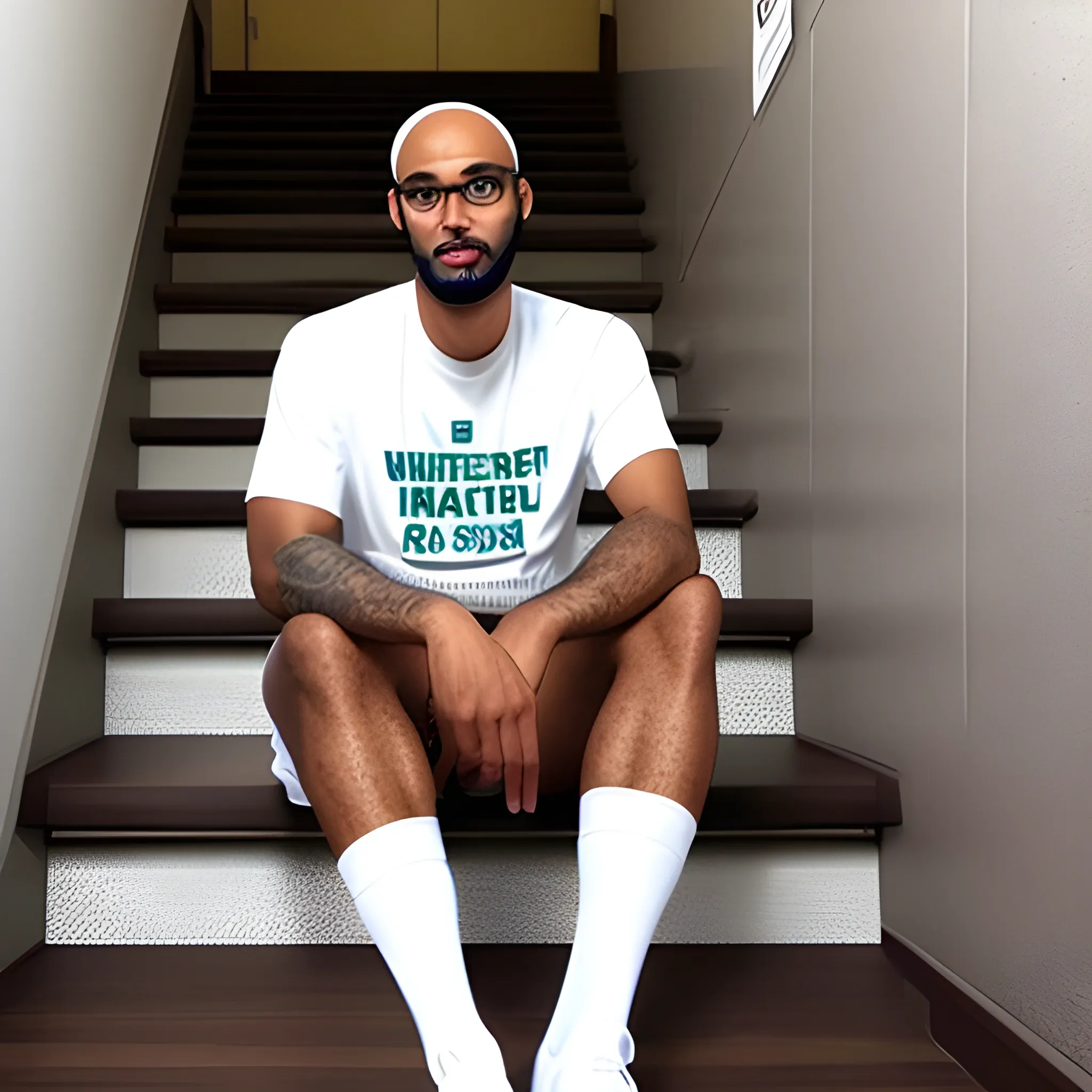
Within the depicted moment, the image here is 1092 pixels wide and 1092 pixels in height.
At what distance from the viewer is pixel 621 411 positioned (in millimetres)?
1187

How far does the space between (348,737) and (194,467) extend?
104cm

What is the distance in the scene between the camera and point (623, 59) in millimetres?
3668

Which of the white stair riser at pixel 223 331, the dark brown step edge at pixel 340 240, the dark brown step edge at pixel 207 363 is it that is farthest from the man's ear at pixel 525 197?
the dark brown step edge at pixel 340 240

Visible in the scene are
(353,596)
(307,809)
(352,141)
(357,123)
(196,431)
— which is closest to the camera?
(353,596)

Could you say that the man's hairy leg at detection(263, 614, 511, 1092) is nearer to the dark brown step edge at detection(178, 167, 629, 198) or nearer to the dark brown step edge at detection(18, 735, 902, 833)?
the dark brown step edge at detection(18, 735, 902, 833)

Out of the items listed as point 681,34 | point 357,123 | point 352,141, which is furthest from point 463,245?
point 357,123

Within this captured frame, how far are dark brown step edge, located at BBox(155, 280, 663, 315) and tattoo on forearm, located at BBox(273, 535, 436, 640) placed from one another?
112cm

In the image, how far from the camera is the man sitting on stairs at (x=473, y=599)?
0.84 metres

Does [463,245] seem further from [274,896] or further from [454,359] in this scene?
[274,896]

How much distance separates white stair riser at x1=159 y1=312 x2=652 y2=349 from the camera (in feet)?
6.97

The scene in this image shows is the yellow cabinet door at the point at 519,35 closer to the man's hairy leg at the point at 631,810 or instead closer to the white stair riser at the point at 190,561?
the white stair riser at the point at 190,561

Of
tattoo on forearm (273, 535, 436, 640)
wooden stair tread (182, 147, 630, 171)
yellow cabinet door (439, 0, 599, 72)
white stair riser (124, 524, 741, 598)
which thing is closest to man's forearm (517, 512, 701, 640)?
tattoo on forearm (273, 535, 436, 640)

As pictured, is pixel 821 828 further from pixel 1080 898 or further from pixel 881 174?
pixel 881 174

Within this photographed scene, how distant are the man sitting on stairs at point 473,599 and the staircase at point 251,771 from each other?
121 millimetres
